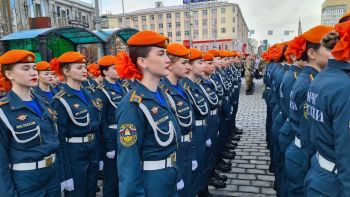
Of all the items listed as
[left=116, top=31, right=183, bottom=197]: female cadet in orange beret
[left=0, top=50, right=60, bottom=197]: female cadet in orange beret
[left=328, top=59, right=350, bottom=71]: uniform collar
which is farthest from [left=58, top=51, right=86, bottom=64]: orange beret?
[left=328, top=59, right=350, bottom=71]: uniform collar

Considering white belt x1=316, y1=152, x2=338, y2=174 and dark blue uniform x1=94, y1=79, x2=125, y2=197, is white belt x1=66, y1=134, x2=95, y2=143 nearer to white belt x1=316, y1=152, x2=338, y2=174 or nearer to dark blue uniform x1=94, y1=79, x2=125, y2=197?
dark blue uniform x1=94, y1=79, x2=125, y2=197

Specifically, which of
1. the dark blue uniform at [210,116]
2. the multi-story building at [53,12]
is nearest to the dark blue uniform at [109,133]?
the dark blue uniform at [210,116]

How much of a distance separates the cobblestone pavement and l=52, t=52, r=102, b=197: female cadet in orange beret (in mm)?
2275

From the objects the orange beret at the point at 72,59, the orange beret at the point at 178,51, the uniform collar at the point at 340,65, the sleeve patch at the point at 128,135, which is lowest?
the sleeve patch at the point at 128,135

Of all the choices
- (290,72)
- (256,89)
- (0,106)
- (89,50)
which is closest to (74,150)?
(0,106)

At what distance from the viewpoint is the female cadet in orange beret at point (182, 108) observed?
3.60 m

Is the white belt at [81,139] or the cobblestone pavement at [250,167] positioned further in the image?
the cobblestone pavement at [250,167]

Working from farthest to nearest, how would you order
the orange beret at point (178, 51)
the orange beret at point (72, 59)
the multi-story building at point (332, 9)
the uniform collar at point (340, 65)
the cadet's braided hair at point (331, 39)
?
the multi-story building at point (332, 9) → the orange beret at point (72, 59) → the orange beret at point (178, 51) → the cadet's braided hair at point (331, 39) → the uniform collar at point (340, 65)

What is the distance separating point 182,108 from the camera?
384cm

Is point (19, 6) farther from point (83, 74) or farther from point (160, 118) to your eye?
point (160, 118)

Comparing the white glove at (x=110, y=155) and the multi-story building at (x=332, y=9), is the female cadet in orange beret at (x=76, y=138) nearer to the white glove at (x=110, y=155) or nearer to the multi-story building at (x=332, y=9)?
the white glove at (x=110, y=155)

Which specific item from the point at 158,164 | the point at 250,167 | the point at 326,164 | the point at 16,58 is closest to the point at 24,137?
the point at 16,58

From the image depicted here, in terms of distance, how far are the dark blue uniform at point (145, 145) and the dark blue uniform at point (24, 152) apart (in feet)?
3.90

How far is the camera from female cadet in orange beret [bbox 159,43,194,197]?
11.8ft
